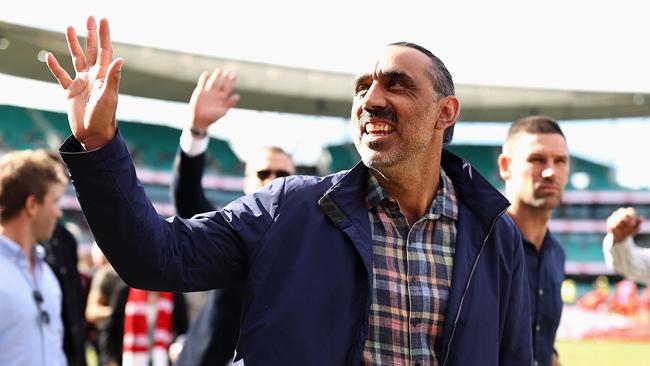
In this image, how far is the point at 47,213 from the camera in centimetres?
407

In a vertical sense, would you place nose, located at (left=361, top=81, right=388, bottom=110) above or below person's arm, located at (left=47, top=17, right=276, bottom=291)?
above

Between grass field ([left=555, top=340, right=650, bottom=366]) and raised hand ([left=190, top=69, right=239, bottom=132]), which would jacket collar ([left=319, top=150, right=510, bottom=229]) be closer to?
raised hand ([left=190, top=69, right=239, bottom=132])

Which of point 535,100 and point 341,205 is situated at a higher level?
point 535,100

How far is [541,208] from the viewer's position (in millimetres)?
4094

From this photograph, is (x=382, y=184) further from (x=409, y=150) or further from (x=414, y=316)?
(x=414, y=316)

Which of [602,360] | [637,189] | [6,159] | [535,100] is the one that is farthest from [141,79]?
[6,159]

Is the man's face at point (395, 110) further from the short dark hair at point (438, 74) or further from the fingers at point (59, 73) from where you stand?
the fingers at point (59, 73)

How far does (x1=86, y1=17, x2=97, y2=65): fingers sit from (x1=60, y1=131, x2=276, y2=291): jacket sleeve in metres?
0.29

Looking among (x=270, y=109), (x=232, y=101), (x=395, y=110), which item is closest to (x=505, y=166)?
(x=232, y=101)

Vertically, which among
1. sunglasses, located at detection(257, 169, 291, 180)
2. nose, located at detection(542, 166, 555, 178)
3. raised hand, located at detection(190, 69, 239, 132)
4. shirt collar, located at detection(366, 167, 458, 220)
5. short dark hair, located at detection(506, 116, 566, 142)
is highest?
short dark hair, located at detection(506, 116, 566, 142)

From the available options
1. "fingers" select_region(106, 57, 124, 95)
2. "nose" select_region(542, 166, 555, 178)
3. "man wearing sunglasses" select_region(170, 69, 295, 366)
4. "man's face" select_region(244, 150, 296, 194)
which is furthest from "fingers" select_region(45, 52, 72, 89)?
"nose" select_region(542, 166, 555, 178)

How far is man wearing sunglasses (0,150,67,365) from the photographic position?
355 cm

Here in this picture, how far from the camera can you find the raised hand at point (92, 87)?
194 cm

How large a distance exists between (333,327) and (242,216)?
0.37 m
